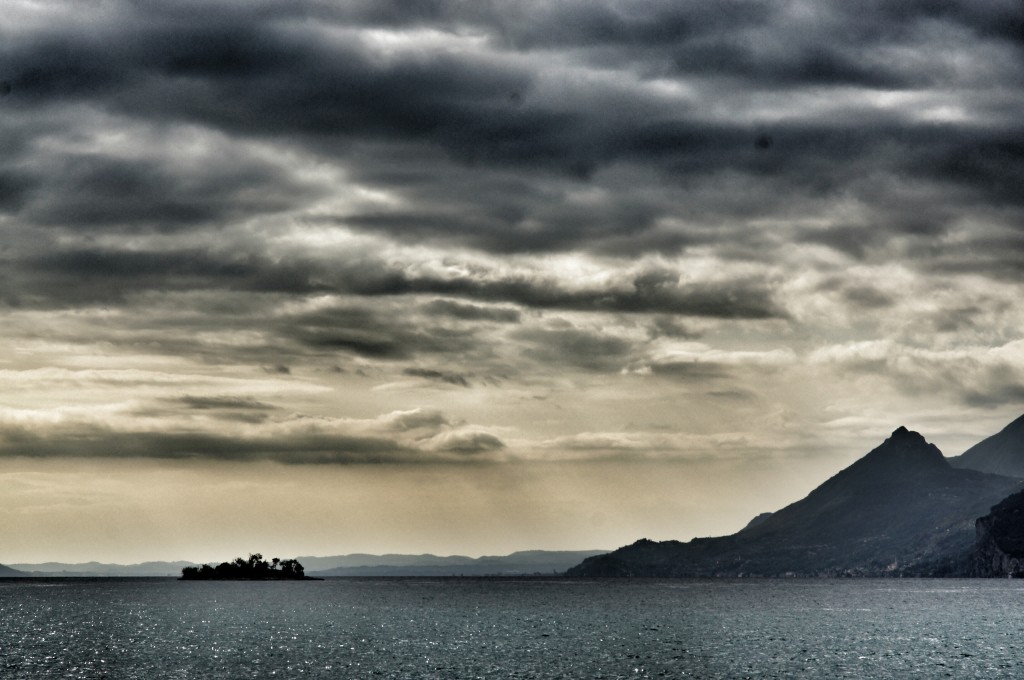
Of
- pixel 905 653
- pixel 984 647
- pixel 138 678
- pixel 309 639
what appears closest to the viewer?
pixel 138 678

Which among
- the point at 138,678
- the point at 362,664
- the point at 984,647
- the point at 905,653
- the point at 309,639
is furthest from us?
the point at 309,639

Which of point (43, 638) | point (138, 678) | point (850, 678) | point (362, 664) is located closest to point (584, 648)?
point (362, 664)

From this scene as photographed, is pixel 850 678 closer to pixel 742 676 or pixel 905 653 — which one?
pixel 742 676

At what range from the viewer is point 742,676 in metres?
129

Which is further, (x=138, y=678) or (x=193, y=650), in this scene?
(x=193, y=650)

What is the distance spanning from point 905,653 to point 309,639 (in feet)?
301

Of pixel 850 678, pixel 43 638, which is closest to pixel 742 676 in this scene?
pixel 850 678

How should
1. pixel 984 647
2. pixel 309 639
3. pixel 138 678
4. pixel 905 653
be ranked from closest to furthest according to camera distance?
pixel 138 678
pixel 905 653
pixel 984 647
pixel 309 639

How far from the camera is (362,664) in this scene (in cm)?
14400

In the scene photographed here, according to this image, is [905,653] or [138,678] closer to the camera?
[138,678]

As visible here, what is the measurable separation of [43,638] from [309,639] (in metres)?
44.1

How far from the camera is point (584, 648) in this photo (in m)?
170

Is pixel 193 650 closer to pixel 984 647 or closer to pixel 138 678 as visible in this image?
pixel 138 678

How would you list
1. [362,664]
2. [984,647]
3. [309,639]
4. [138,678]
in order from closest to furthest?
[138,678] < [362,664] < [984,647] < [309,639]
